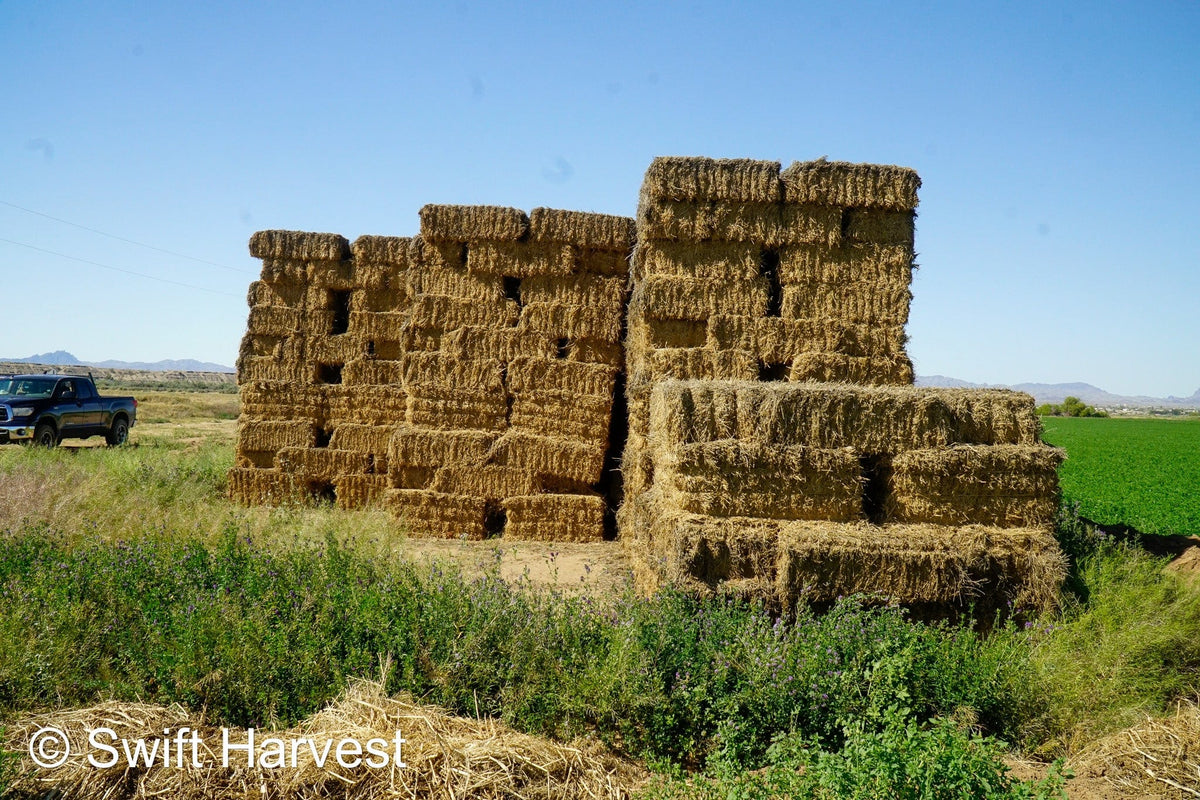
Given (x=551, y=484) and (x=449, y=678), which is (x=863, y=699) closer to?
(x=449, y=678)

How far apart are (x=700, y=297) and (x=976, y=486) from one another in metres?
3.76

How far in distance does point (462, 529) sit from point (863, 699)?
6800mm

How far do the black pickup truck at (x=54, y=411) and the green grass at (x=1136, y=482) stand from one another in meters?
20.5

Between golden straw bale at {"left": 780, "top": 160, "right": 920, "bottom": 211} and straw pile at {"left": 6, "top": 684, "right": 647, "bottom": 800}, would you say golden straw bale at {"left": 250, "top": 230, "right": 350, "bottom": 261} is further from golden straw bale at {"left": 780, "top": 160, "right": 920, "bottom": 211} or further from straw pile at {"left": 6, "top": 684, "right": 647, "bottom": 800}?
straw pile at {"left": 6, "top": 684, "right": 647, "bottom": 800}

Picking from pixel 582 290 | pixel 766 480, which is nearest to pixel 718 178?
pixel 582 290

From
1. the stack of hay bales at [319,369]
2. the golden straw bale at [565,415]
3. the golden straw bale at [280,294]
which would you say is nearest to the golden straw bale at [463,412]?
the golden straw bale at [565,415]

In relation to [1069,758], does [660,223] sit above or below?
above

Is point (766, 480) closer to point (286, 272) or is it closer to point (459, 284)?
point (459, 284)

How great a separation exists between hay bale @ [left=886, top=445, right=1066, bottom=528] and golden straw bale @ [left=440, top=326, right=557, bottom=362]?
530cm

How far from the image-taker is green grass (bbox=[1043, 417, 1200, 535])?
13695 mm

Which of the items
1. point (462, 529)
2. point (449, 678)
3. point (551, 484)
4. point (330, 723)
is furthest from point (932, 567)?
point (462, 529)

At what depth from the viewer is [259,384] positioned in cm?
1151

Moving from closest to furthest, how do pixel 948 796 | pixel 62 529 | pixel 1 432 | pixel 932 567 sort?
pixel 948 796
pixel 932 567
pixel 62 529
pixel 1 432

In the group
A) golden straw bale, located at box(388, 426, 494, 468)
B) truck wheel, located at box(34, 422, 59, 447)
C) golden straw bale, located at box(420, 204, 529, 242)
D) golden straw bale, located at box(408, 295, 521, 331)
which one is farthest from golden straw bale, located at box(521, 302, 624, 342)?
truck wheel, located at box(34, 422, 59, 447)
